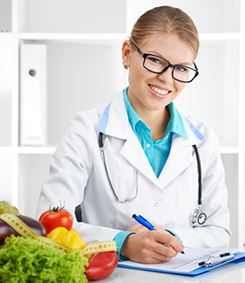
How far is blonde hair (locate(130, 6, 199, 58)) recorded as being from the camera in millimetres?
1385

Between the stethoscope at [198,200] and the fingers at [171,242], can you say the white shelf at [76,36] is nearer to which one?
the stethoscope at [198,200]

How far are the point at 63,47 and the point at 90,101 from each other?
1.19 ft

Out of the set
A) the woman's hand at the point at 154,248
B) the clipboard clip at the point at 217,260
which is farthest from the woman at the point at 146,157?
the clipboard clip at the point at 217,260

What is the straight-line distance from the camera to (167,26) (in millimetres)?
1389

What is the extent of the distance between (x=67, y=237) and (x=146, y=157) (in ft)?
1.98

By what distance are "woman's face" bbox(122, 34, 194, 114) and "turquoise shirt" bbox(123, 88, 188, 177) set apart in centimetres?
8

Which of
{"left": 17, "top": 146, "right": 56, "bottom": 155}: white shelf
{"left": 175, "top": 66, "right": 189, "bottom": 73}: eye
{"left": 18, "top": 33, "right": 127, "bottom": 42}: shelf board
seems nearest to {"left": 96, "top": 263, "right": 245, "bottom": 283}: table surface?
{"left": 175, "top": 66, "right": 189, "bottom": 73}: eye

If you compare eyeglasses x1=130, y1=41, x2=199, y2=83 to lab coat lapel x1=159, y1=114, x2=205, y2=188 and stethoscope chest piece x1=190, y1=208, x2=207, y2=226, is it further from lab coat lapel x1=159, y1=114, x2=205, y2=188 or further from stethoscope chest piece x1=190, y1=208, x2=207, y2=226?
stethoscope chest piece x1=190, y1=208, x2=207, y2=226

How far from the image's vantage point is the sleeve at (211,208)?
1.38 meters

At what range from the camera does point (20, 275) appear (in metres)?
0.70

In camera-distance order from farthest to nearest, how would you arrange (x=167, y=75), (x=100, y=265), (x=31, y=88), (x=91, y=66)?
(x=91, y=66), (x=31, y=88), (x=167, y=75), (x=100, y=265)

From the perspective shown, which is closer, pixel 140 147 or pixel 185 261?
pixel 185 261

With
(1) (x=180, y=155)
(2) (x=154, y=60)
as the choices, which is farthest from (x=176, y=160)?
(2) (x=154, y=60)

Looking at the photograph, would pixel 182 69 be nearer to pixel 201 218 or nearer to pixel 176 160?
→ pixel 176 160
